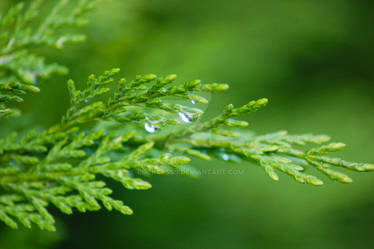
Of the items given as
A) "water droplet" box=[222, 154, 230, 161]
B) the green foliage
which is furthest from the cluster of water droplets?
the green foliage

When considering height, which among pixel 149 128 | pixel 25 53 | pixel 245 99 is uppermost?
pixel 245 99

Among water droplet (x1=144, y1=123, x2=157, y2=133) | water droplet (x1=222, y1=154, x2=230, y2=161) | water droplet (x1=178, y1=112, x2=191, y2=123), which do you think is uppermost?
water droplet (x1=178, y1=112, x2=191, y2=123)

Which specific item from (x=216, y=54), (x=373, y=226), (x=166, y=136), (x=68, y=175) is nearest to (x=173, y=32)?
(x=216, y=54)

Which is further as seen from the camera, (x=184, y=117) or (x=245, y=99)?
(x=245, y=99)

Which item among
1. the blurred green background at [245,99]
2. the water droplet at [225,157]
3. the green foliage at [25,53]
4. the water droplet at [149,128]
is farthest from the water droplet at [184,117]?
the blurred green background at [245,99]

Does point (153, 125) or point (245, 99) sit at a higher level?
point (245, 99)

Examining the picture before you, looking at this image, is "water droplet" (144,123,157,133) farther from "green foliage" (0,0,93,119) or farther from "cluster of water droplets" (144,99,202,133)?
"green foliage" (0,0,93,119)

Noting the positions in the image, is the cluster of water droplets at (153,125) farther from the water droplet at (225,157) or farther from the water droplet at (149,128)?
the water droplet at (225,157)

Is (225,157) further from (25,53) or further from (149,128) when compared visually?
(25,53)

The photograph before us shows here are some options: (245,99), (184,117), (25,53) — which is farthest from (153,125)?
(245,99)
